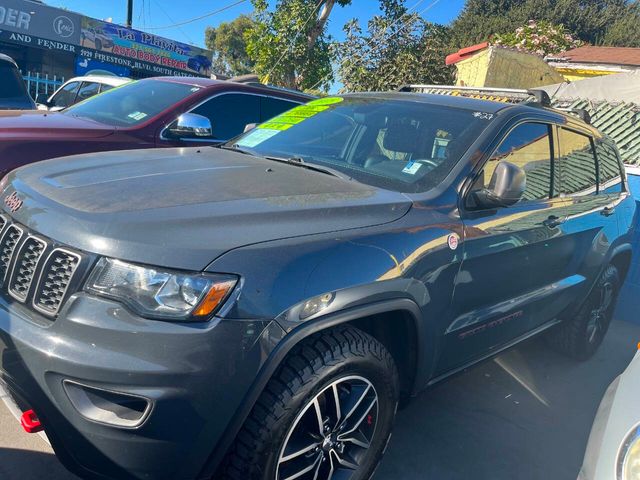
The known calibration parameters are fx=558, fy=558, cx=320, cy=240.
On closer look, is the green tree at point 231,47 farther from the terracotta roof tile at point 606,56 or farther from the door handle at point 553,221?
the door handle at point 553,221

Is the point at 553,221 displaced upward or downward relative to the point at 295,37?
downward

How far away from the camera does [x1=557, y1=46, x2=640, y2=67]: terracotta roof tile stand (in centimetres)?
1708

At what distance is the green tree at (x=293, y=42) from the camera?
623 inches

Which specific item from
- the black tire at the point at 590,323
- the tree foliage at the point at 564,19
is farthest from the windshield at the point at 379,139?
the tree foliage at the point at 564,19

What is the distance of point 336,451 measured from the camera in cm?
234

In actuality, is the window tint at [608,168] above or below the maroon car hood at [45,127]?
above

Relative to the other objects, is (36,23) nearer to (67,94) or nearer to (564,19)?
(67,94)

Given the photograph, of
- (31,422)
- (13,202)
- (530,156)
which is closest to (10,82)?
(13,202)

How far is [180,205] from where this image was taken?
209 cm

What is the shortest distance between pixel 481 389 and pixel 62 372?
9.69 ft

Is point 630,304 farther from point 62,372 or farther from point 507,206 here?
point 62,372

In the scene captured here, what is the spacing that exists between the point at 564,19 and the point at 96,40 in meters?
24.4

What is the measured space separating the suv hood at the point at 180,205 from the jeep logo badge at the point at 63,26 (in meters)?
20.4

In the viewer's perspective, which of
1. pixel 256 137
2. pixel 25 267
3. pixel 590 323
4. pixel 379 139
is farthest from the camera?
pixel 590 323
